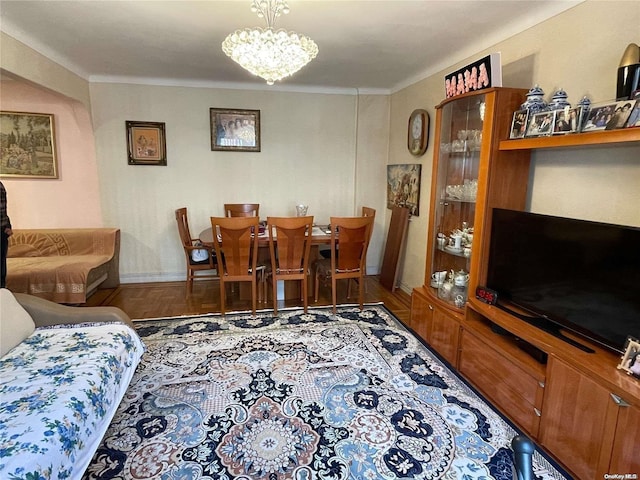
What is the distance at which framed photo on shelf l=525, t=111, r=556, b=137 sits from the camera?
1.98m

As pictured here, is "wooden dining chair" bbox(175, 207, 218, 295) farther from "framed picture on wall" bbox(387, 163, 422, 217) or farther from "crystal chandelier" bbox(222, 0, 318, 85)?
"framed picture on wall" bbox(387, 163, 422, 217)

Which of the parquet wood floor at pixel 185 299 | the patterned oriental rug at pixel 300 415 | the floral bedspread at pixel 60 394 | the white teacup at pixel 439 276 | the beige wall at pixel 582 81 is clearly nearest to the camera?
the floral bedspread at pixel 60 394

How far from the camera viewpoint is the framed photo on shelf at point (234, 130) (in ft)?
15.1

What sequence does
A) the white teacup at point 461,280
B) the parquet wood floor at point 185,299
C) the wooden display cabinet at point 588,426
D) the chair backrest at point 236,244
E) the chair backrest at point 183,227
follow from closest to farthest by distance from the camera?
the wooden display cabinet at point 588,426 → the white teacup at point 461,280 → the chair backrest at point 236,244 → the parquet wood floor at point 185,299 → the chair backrest at point 183,227

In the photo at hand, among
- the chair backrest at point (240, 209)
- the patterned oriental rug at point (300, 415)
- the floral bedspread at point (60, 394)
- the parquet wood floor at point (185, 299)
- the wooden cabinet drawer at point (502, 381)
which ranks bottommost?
the patterned oriental rug at point (300, 415)

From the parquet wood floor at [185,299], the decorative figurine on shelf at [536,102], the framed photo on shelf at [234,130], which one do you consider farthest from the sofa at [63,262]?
the decorative figurine on shelf at [536,102]

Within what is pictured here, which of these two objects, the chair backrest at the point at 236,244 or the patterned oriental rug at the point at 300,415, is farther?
the chair backrest at the point at 236,244

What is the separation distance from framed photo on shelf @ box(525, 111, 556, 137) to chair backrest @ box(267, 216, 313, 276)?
1890 mm

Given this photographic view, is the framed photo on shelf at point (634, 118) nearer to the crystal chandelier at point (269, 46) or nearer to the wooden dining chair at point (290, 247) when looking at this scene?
the crystal chandelier at point (269, 46)

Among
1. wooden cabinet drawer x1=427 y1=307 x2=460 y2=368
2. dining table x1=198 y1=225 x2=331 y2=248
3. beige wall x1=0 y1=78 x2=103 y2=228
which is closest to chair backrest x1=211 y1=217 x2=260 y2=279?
dining table x1=198 y1=225 x2=331 y2=248

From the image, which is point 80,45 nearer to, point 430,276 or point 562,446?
point 430,276

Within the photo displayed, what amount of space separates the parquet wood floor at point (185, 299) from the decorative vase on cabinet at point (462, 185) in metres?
0.83

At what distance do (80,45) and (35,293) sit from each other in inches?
94.3

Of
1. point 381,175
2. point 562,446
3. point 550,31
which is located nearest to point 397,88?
point 381,175
